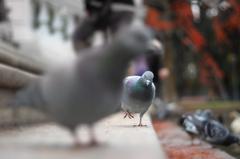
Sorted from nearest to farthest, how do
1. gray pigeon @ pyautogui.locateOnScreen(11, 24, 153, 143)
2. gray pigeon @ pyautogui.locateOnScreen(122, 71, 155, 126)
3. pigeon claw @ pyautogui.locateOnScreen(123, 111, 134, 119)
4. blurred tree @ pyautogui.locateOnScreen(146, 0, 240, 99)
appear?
1. gray pigeon @ pyautogui.locateOnScreen(11, 24, 153, 143)
2. gray pigeon @ pyautogui.locateOnScreen(122, 71, 155, 126)
3. pigeon claw @ pyautogui.locateOnScreen(123, 111, 134, 119)
4. blurred tree @ pyautogui.locateOnScreen(146, 0, 240, 99)

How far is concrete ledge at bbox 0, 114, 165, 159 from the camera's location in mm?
1745

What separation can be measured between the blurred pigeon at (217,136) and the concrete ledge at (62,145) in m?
5.59

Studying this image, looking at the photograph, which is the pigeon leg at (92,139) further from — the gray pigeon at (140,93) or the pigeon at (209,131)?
the pigeon at (209,131)

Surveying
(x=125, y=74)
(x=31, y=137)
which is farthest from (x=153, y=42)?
(x=31, y=137)

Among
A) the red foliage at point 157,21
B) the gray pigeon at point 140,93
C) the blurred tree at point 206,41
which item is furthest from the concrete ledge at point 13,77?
the red foliage at point 157,21

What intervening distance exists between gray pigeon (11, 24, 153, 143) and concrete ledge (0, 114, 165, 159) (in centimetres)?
8

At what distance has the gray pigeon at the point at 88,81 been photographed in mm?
1616

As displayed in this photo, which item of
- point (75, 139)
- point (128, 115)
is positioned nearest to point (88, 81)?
point (75, 139)

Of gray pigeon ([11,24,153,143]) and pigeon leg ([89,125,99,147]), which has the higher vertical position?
gray pigeon ([11,24,153,143])

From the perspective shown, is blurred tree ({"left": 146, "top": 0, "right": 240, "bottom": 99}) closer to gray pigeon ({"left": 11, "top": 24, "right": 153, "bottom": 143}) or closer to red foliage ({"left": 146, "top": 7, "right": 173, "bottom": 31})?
red foliage ({"left": 146, "top": 7, "right": 173, "bottom": 31})

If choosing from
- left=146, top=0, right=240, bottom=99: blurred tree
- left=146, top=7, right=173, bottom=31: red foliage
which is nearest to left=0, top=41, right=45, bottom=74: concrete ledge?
left=146, top=0, right=240, bottom=99: blurred tree

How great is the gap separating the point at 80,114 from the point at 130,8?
0.97 ft

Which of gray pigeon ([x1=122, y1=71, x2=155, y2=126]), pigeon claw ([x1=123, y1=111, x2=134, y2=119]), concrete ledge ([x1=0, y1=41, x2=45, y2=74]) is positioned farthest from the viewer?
pigeon claw ([x1=123, y1=111, x2=134, y2=119])

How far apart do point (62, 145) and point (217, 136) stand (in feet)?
20.2
